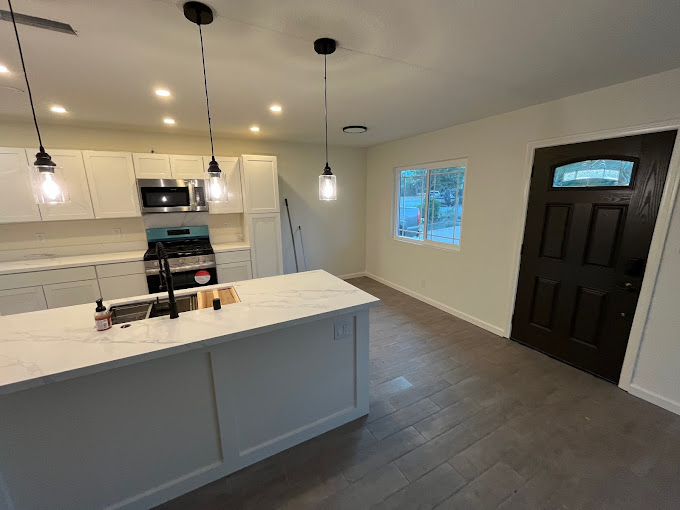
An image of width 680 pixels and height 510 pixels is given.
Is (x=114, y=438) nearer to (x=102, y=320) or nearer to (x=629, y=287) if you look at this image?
(x=102, y=320)

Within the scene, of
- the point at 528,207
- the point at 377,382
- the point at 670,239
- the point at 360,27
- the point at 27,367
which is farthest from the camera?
the point at 528,207

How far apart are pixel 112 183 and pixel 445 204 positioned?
4229 mm

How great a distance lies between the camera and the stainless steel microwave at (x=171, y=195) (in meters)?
3.39

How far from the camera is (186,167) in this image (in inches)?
142

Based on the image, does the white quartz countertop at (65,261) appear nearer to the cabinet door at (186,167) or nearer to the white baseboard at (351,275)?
the cabinet door at (186,167)

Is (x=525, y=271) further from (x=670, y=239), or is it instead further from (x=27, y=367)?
(x=27, y=367)

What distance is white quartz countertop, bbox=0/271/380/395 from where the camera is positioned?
1.16 metres

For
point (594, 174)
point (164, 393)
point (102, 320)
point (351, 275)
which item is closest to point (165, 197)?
point (102, 320)

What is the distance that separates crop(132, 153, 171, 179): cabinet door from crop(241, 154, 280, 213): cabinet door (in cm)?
94

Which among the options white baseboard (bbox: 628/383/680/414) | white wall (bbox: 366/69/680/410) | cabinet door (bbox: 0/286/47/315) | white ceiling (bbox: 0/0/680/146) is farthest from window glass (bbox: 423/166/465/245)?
cabinet door (bbox: 0/286/47/315)

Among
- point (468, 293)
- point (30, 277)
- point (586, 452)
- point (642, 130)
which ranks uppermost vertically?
point (642, 130)

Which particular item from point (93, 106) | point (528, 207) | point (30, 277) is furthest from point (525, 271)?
point (30, 277)

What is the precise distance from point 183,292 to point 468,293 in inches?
125

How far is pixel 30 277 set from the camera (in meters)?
2.93
